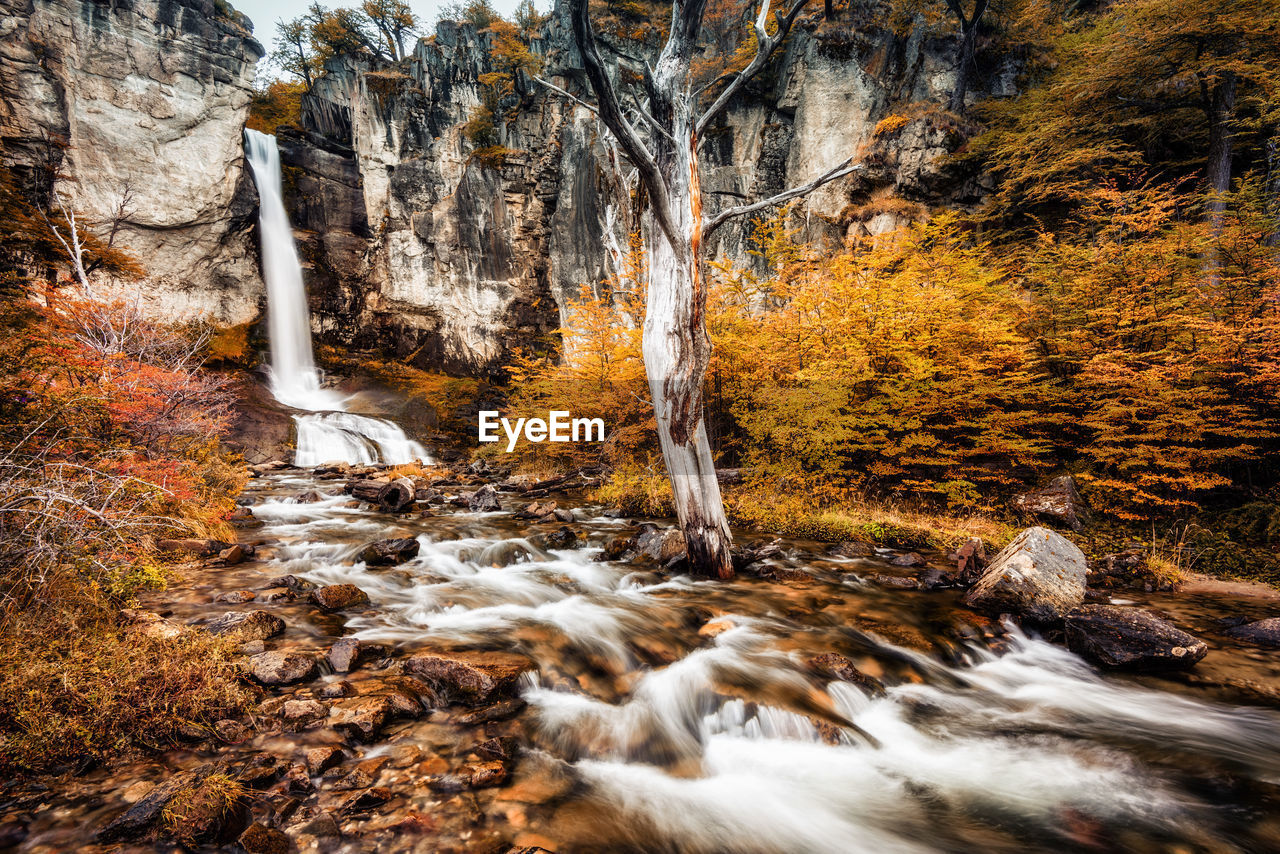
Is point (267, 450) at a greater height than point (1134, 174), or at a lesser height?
lesser

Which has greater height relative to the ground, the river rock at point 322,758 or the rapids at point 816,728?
the river rock at point 322,758

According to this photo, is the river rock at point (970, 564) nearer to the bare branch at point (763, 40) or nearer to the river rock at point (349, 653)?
the bare branch at point (763, 40)

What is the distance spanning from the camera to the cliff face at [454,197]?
2392 centimetres

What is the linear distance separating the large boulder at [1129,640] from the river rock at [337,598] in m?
7.42

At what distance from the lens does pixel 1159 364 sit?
716cm

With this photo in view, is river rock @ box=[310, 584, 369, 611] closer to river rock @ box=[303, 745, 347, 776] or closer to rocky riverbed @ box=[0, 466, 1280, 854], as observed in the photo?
rocky riverbed @ box=[0, 466, 1280, 854]

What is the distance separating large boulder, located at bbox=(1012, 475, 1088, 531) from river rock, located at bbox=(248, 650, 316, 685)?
9.78 metres

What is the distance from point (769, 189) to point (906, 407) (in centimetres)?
1824

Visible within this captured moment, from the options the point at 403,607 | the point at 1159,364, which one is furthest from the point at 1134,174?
the point at 403,607

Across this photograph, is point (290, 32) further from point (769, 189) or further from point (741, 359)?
point (741, 359)

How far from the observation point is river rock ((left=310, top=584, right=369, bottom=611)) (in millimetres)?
4848

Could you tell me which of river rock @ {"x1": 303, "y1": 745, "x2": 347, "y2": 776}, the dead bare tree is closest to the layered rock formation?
the dead bare tree
